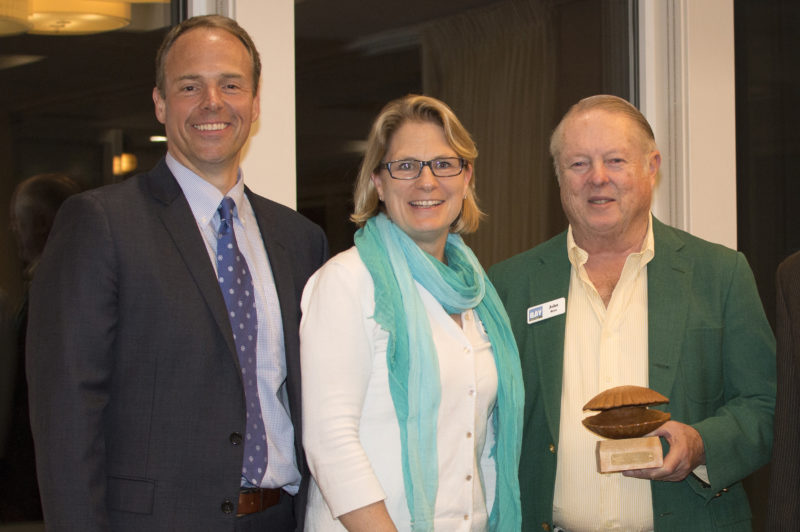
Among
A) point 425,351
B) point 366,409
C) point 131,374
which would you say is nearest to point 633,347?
point 425,351

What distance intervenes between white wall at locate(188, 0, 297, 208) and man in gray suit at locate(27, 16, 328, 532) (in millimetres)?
670

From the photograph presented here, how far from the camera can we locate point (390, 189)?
2.34m

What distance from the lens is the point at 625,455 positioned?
7.33ft

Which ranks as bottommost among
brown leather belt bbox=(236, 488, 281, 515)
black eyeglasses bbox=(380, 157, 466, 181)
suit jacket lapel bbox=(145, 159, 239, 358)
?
brown leather belt bbox=(236, 488, 281, 515)

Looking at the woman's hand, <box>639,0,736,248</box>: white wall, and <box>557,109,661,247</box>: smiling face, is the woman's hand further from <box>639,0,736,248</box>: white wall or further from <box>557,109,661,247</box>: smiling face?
<box>639,0,736,248</box>: white wall

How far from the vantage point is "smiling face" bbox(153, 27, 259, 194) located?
7.41 feet

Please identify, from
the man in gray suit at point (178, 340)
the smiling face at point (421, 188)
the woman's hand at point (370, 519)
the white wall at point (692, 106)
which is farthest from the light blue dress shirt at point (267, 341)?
the white wall at point (692, 106)

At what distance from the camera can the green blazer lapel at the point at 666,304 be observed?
98.0 inches

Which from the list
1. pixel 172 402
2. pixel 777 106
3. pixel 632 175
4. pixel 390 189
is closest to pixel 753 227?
pixel 777 106

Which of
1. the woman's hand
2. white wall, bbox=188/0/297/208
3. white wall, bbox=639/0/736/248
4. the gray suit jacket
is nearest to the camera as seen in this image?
the gray suit jacket

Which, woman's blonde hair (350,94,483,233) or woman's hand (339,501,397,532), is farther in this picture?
woman's blonde hair (350,94,483,233)

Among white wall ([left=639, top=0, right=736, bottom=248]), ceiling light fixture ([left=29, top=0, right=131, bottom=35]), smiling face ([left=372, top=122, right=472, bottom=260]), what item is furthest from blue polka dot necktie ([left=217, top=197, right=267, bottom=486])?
white wall ([left=639, top=0, right=736, bottom=248])

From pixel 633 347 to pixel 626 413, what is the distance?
35 cm

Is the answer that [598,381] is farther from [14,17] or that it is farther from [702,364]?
[14,17]
